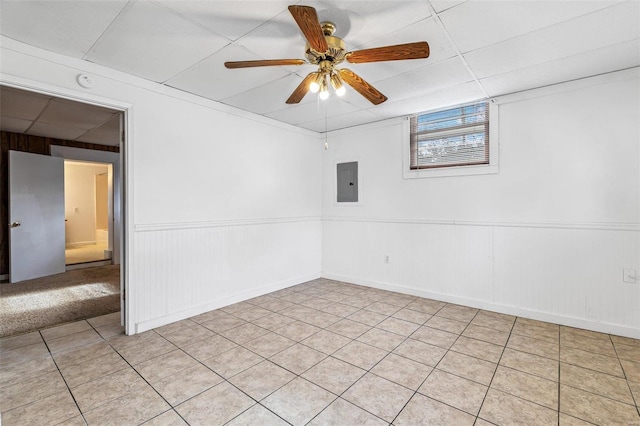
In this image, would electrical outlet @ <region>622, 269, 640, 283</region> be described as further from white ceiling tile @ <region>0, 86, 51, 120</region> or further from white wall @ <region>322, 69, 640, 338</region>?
white ceiling tile @ <region>0, 86, 51, 120</region>

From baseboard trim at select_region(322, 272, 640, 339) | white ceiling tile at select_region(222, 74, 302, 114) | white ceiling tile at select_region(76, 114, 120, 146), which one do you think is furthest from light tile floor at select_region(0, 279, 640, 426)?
white ceiling tile at select_region(76, 114, 120, 146)

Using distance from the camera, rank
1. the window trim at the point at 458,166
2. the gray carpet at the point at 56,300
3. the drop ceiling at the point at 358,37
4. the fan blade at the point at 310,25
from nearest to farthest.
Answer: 1. the fan blade at the point at 310,25
2. the drop ceiling at the point at 358,37
3. the gray carpet at the point at 56,300
4. the window trim at the point at 458,166

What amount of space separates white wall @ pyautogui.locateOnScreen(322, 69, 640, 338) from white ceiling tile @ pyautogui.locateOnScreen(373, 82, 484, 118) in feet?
1.13

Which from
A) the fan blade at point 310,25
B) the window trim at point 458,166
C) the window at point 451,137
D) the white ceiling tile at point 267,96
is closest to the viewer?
the fan blade at point 310,25

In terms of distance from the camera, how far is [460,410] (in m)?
1.86

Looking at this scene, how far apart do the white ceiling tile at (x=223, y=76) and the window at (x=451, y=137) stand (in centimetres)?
218

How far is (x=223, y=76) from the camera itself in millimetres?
2934

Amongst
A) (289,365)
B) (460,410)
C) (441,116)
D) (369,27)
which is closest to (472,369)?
(460,410)

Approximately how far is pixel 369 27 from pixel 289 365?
2604 millimetres

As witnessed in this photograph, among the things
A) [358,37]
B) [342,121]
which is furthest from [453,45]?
[342,121]

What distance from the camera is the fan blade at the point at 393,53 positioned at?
1.85 metres

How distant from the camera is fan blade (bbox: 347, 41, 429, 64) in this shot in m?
1.85

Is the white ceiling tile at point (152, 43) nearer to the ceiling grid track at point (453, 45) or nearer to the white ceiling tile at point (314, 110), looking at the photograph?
the white ceiling tile at point (314, 110)

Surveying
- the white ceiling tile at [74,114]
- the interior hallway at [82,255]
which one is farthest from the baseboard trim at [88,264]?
the white ceiling tile at [74,114]
